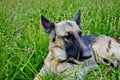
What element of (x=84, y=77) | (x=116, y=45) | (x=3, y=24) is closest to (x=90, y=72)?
(x=84, y=77)

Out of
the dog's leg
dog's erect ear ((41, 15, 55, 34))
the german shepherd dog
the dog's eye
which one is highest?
dog's erect ear ((41, 15, 55, 34))

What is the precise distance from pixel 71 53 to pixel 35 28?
1578mm

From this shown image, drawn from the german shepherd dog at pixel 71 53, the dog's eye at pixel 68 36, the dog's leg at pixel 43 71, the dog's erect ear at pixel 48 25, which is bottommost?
the dog's leg at pixel 43 71

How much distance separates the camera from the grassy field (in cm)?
477

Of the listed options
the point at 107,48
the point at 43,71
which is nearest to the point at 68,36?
the point at 43,71

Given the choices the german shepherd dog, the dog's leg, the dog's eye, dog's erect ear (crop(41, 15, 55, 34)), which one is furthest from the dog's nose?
dog's erect ear (crop(41, 15, 55, 34))

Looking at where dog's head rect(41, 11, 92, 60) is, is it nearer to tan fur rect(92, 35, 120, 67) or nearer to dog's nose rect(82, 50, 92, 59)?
dog's nose rect(82, 50, 92, 59)

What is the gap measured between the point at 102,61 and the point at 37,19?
2.04m

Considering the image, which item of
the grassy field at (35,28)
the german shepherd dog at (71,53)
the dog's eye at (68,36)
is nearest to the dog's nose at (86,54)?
the german shepherd dog at (71,53)

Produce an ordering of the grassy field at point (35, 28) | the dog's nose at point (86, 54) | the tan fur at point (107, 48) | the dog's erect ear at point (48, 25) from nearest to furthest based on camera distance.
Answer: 1. the dog's nose at point (86, 54)
2. the grassy field at point (35, 28)
3. the dog's erect ear at point (48, 25)
4. the tan fur at point (107, 48)

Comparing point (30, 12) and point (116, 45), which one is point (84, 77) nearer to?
point (116, 45)

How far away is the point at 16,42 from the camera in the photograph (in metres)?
5.34

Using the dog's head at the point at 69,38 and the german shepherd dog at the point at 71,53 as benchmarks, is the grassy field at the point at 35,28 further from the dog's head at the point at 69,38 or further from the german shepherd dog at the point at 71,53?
the dog's head at the point at 69,38

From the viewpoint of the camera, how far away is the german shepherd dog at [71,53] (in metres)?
4.69
